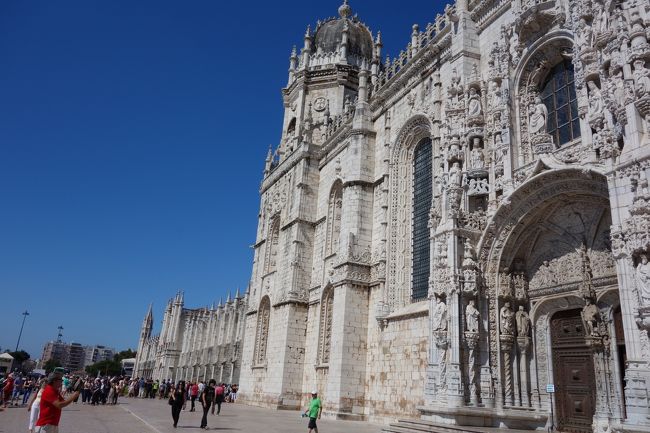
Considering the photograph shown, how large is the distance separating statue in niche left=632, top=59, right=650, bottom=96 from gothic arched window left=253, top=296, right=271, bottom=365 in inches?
927

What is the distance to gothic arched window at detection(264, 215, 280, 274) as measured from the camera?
103ft

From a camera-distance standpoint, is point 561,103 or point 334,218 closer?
point 561,103

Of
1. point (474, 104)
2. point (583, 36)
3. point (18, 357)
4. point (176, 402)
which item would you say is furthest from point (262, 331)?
point (18, 357)

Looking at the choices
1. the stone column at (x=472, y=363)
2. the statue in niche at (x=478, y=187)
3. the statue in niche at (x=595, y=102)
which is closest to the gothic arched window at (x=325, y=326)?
the stone column at (x=472, y=363)

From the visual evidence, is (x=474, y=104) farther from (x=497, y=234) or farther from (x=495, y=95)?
(x=497, y=234)

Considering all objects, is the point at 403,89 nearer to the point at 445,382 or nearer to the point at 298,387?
the point at 445,382

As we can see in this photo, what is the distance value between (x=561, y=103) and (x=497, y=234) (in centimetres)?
403

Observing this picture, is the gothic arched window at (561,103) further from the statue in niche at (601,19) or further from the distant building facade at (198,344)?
the distant building facade at (198,344)

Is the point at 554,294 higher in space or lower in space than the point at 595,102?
lower

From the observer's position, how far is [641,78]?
33.0ft

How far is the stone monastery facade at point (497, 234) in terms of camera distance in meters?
10.7

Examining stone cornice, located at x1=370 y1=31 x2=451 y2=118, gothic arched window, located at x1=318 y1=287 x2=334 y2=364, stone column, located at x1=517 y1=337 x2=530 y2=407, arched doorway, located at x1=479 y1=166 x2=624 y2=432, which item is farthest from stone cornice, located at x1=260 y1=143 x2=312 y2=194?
stone column, located at x1=517 y1=337 x2=530 y2=407

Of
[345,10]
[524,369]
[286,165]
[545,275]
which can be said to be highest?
[345,10]

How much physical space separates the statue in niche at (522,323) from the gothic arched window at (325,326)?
11.0 meters
